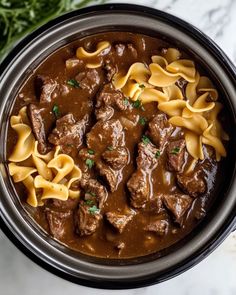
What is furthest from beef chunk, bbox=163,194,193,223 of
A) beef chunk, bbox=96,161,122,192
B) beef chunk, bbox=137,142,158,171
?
beef chunk, bbox=96,161,122,192

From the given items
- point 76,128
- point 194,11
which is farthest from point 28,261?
point 194,11

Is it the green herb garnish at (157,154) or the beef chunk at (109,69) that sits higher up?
the beef chunk at (109,69)

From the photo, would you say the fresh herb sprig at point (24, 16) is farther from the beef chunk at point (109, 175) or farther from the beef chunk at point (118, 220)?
the beef chunk at point (118, 220)

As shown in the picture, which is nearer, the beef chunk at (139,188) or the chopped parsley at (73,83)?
the beef chunk at (139,188)

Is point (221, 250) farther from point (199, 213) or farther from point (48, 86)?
point (48, 86)

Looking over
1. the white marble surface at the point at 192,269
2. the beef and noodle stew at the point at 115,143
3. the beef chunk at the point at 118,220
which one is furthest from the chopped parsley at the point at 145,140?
the white marble surface at the point at 192,269

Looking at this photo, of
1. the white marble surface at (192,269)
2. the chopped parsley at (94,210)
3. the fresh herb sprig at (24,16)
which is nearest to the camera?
the fresh herb sprig at (24,16)

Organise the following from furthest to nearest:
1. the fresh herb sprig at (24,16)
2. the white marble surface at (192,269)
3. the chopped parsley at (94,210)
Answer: the white marble surface at (192,269), the chopped parsley at (94,210), the fresh herb sprig at (24,16)
